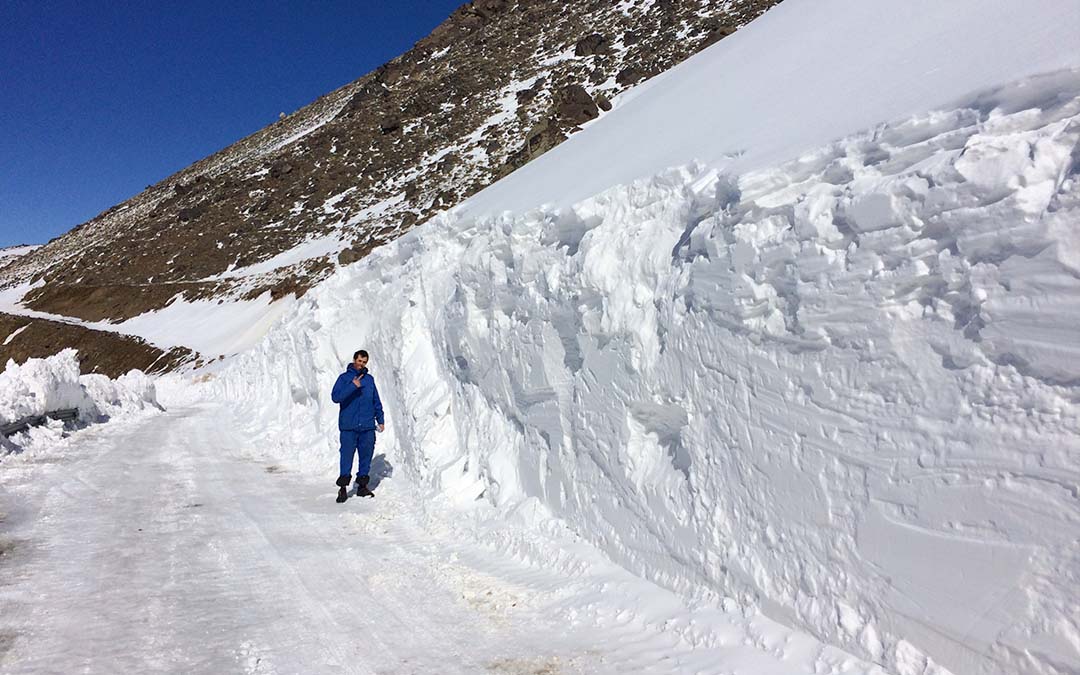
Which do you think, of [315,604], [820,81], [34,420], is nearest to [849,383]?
[820,81]

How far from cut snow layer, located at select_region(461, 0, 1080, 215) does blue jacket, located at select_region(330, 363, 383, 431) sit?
104 inches

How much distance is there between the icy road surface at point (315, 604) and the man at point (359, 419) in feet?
1.54

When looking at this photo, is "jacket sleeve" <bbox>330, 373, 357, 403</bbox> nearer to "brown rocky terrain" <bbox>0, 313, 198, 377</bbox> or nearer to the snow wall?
the snow wall

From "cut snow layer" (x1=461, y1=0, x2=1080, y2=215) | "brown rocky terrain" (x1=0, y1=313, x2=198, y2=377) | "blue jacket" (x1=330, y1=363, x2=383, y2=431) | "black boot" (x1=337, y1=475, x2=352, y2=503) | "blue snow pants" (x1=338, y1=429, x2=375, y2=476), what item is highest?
"brown rocky terrain" (x1=0, y1=313, x2=198, y2=377)

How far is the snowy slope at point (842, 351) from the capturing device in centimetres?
264

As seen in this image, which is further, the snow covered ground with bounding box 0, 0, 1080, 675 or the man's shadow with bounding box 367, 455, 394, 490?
the man's shadow with bounding box 367, 455, 394, 490

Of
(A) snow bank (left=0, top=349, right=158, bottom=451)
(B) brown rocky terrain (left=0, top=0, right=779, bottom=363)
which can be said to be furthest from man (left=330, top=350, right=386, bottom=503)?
(B) brown rocky terrain (left=0, top=0, right=779, bottom=363)

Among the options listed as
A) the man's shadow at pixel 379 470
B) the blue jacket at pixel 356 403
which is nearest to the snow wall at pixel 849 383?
the blue jacket at pixel 356 403

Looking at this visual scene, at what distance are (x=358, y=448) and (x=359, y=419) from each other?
1.09 feet

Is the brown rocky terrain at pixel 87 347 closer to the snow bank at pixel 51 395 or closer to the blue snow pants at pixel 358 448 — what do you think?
the snow bank at pixel 51 395

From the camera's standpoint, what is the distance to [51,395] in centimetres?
1160

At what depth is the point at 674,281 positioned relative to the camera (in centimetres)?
441

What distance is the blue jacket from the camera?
744 centimetres

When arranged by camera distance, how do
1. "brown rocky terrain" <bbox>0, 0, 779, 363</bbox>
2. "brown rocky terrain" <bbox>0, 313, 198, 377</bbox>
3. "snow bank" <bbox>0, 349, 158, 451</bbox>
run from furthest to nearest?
"brown rocky terrain" <bbox>0, 0, 779, 363</bbox>
"brown rocky terrain" <bbox>0, 313, 198, 377</bbox>
"snow bank" <bbox>0, 349, 158, 451</bbox>
